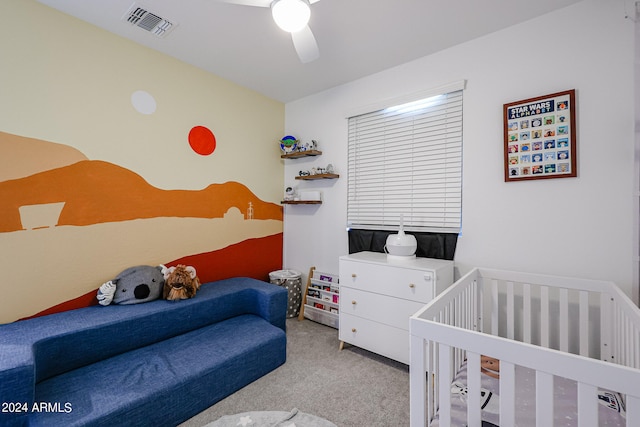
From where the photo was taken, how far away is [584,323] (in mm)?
1719

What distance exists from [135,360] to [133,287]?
59 centimetres

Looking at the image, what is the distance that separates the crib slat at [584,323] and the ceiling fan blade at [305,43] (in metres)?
2.28

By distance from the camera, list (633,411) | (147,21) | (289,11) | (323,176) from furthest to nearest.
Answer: (323,176) < (147,21) < (289,11) < (633,411)

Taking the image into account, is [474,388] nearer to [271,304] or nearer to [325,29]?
[271,304]

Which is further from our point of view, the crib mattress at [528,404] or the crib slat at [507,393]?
the crib mattress at [528,404]

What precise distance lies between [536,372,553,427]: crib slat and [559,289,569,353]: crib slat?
121 cm

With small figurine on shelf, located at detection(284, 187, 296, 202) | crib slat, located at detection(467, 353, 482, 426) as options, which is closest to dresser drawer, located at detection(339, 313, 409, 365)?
crib slat, located at detection(467, 353, 482, 426)

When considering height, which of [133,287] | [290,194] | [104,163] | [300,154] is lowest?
[133,287]

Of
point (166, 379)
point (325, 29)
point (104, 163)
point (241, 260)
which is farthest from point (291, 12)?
point (241, 260)

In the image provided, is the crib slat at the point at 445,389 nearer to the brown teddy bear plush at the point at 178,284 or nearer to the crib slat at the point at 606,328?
the crib slat at the point at 606,328

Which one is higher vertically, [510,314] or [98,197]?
[98,197]

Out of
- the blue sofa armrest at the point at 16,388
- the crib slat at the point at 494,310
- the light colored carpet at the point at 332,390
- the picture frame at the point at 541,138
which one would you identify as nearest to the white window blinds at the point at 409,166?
the picture frame at the point at 541,138

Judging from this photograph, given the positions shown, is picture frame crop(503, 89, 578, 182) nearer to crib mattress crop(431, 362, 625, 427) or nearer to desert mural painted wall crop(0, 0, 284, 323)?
crib mattress crop(431, 362, 625, 427)

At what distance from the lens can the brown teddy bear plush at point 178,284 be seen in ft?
7.30
